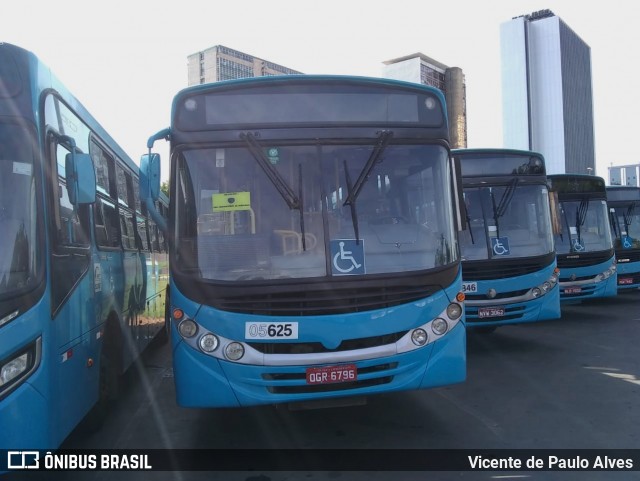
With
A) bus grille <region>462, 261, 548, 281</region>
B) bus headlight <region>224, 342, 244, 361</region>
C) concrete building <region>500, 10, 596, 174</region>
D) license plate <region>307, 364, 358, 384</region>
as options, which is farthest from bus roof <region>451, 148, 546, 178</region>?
concrete building <region>500, 10, 596, 174</region>

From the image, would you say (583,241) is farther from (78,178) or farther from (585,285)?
(78,178)

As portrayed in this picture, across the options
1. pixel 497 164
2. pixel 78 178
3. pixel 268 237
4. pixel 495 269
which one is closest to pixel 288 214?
pixel 268 237

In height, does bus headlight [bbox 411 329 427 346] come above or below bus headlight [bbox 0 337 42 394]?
below

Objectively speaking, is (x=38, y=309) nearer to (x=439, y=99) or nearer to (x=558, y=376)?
(x=439, y=99)

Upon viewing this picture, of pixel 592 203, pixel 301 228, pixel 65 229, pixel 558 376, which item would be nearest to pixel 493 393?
pixel 558 376

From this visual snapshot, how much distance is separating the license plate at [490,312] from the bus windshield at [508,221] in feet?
2.53

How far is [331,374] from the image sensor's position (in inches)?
186

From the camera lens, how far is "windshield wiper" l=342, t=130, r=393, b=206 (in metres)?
5.05

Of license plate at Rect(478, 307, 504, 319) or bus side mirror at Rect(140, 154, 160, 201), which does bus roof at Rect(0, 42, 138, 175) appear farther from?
license plate at Rect(478, 307, 504, 319)

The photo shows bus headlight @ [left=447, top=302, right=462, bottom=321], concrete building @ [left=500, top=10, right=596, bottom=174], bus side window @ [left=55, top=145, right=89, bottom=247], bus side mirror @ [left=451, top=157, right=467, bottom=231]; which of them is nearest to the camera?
bus side window @ [left=55, top=145, right=89, bottom=247]

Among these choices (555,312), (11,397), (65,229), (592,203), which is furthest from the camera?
(592,203)

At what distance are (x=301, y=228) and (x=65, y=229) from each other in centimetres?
186

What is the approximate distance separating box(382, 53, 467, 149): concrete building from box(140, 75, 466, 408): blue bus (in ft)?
128

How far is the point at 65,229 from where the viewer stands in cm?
455
